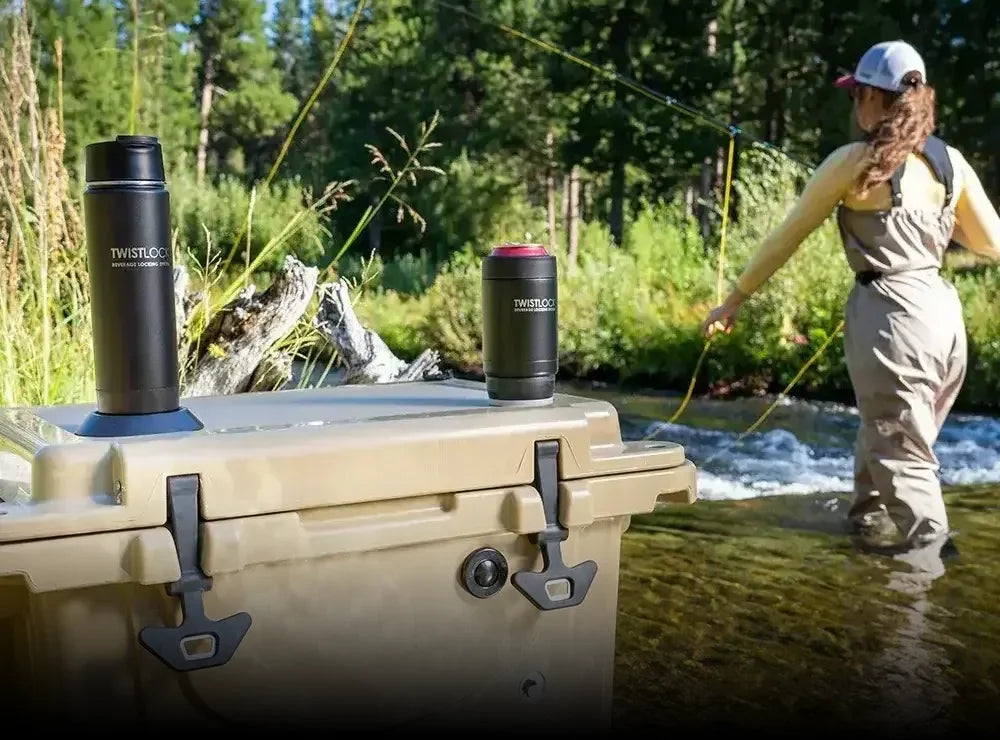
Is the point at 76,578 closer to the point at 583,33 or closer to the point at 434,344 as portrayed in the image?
the point at 434,344

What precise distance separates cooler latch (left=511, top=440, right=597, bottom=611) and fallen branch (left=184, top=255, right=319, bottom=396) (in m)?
1.95

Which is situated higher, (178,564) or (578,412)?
(578,412)

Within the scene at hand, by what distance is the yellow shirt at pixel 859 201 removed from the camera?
11.3ft

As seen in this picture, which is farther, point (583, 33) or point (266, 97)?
point (266, 97)

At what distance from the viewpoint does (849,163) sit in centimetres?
344

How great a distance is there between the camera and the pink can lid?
5.89ft

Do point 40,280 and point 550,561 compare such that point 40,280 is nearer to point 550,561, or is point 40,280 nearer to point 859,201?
point 550,561

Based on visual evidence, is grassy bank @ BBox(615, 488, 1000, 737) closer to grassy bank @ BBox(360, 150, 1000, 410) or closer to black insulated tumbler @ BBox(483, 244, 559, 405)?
black insulated tumbler @ BBox(483, 244, 559, 405)

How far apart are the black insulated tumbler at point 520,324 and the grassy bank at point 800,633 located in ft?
2.86

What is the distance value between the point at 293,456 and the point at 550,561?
42 cm

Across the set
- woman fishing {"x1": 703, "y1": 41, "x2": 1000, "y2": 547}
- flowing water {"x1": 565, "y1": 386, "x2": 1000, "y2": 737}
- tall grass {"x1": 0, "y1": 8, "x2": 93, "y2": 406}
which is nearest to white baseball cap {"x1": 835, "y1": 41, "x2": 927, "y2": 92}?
woman fishing {"x1": 703, "y1": 41, "x2": 1000, "y2": 547}

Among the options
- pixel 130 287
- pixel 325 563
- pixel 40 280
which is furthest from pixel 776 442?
pixel 130 287

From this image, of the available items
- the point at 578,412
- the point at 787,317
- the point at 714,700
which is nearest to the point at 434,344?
the point at 787,317

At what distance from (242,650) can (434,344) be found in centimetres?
822
